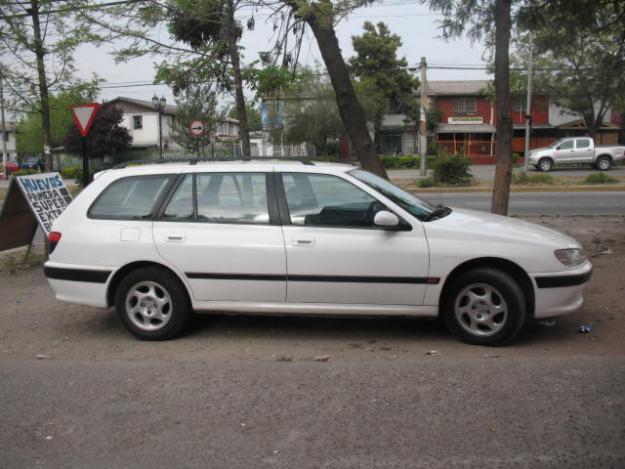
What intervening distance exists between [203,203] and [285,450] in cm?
273

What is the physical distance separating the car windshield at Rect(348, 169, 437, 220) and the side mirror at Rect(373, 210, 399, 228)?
0.28 m

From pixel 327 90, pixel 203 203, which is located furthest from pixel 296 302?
pixel 327 90

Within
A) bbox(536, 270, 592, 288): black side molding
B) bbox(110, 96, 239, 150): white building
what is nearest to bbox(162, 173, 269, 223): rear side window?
bbox(536, 270, 592, 288): black side molding

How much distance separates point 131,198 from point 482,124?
49.5 m

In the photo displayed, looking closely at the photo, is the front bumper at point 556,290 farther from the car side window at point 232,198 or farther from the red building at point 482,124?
the red building at point 482,124

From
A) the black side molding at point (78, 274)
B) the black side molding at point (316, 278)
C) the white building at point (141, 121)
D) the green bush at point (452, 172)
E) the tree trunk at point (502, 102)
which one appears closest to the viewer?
the black side molding at point (316, 278)

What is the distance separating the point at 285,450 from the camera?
349cm

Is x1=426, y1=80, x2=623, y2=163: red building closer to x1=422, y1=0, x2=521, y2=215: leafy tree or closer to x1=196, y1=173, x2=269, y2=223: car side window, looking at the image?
x1=422, y1=0, x2=521, y2=215: leafy tree

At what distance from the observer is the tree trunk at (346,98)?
9812 millimetres

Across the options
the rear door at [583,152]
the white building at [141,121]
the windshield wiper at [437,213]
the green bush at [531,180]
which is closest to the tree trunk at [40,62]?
the windshield wiper at [437,213]

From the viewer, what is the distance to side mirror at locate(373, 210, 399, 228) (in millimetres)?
5188

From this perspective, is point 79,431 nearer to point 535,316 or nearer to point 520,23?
point 535,316

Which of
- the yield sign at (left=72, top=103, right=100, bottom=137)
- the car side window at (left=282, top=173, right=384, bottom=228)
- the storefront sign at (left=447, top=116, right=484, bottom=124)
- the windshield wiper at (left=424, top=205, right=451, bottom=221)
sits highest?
the storefront sign at (left=447, top=116, right=484, bottom=124)

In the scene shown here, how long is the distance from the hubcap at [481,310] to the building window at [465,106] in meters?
49.4
